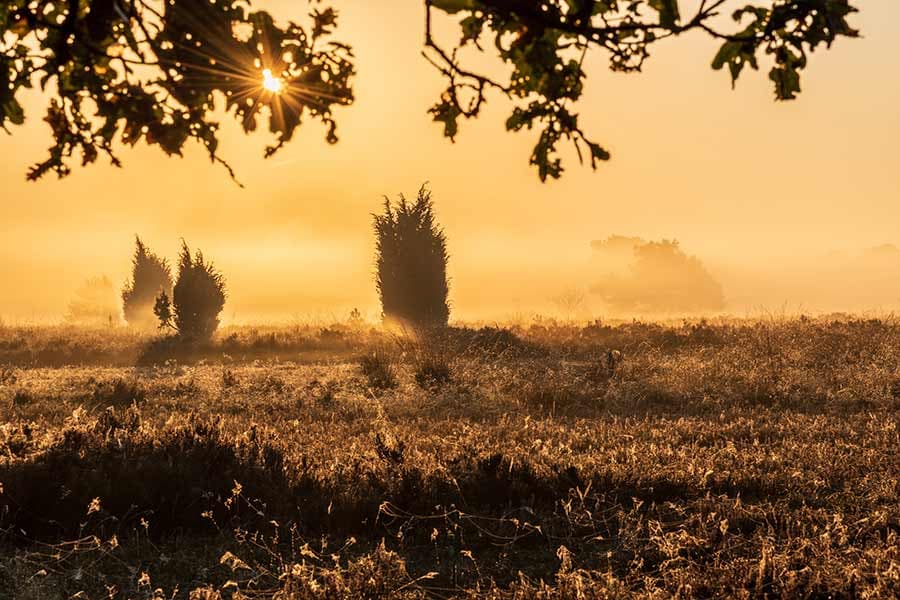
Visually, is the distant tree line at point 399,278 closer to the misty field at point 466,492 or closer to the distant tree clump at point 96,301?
the misty field at point 466,492

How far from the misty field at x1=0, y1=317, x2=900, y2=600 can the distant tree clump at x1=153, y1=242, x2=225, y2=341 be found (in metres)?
12.1

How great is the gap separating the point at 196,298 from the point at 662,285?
59068mm

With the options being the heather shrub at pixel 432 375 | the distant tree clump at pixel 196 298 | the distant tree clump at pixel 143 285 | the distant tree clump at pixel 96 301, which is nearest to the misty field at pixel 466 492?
the heather shrub at pixel 432 375

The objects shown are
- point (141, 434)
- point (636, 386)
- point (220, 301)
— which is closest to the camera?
point (141, 434)

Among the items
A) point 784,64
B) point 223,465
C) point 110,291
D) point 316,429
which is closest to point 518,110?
point 784,64

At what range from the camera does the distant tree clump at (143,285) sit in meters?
34.3

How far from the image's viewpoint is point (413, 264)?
2494 cm

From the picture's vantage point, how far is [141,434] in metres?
7.50

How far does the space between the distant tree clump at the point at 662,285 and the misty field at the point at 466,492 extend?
6446 centimetres

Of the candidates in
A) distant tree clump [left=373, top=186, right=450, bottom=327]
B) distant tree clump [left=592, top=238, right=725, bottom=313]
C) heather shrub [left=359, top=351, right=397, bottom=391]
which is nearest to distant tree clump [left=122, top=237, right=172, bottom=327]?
distant tree clump [left=373, top=186, right=450, bottom=327]

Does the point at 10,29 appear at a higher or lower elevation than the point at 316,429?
higher

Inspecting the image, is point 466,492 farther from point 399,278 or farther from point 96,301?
point 96,301

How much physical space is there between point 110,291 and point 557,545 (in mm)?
50076

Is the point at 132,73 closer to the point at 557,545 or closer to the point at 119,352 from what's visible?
the point at 557,545
